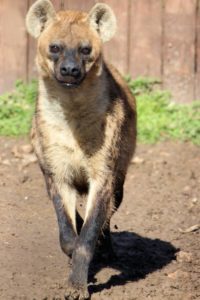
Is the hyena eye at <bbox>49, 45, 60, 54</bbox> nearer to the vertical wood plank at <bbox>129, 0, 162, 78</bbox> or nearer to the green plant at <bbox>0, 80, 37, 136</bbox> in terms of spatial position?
the green plant at <bbox>0, 80, 37, 136</bbox>

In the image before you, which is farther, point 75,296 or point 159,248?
point 159,248

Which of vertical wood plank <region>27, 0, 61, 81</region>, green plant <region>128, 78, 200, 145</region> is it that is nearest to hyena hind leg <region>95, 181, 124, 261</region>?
green plant <region>128, 78, 200, 145</region>

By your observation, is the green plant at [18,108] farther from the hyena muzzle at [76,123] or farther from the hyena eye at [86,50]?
the hyena eye at [86,50]

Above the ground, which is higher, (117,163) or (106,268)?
(117,163)

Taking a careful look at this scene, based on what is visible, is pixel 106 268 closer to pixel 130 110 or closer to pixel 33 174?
pixel 130 110

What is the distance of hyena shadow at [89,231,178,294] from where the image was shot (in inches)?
246

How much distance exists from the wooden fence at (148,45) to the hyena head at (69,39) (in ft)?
11.6

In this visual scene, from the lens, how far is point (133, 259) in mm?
6820

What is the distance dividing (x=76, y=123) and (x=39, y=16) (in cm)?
81

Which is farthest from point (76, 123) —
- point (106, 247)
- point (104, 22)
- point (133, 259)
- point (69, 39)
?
point (133, 259)

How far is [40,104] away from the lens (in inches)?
246

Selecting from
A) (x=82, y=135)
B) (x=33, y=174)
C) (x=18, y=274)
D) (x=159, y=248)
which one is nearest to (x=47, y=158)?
(x=82, y=135)

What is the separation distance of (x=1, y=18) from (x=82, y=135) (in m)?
4.07

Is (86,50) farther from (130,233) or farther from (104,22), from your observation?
(130,233)
